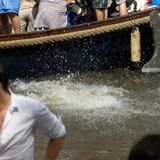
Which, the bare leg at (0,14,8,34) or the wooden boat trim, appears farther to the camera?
the bare leg at (0,14,8,34)

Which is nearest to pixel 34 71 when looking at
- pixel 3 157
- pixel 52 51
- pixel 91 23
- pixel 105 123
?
pixel 52 51

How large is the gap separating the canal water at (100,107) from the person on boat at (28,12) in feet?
4.34

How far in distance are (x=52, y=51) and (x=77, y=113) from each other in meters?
2.38

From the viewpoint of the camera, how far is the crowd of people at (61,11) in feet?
32.6

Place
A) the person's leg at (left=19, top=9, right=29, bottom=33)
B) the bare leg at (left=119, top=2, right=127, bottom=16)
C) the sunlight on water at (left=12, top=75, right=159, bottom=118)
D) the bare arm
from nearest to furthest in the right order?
the bare arm
the sunlight on water at (left=12, top=75, right=159, bottom=118)
the bare leg at (left=119, top=2, right=127, bottom=16)
the person's leg at (left=19, top=9, right=29, bottom=33)

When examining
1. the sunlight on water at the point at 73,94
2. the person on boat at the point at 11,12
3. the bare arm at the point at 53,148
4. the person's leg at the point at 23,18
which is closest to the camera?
the bare arm at the point at 53,148

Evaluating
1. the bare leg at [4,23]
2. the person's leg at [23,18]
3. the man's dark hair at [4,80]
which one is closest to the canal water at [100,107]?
the bare leg at [4,23]

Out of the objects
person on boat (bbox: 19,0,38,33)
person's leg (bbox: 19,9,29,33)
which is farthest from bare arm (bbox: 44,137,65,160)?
person's leg (bbox: 19,9,29,33)

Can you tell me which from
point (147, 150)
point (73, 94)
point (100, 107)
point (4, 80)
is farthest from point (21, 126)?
point (73, 94)

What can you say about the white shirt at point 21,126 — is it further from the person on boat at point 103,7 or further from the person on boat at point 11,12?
the person on boat at point 103,7

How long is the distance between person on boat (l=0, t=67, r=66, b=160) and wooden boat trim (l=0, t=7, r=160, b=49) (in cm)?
645

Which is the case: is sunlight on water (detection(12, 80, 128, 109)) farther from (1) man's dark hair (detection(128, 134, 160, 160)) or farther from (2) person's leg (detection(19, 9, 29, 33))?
(1) man's dark hair (detection(128, 134, 160, 160))

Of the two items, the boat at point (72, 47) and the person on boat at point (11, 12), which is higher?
the person on boat at point (11, 12)

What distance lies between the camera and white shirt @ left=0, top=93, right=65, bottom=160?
308 centimetres
